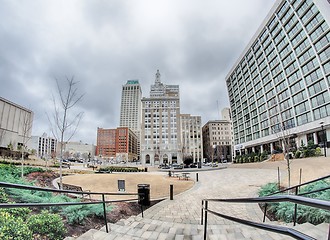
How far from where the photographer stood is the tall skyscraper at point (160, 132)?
78.0 m

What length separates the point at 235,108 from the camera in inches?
2603

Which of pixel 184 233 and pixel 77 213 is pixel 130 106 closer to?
pixel 77 213

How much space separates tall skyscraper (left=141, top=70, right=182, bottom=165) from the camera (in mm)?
78000

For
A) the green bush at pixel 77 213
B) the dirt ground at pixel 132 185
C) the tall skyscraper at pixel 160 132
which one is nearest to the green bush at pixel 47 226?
the green bush at pixel 77 213

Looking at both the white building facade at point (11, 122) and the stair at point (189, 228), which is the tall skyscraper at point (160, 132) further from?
the stair at point (189, 228)

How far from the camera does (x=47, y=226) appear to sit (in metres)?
3.63

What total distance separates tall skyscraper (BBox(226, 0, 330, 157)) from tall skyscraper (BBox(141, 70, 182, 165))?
29060 millimetres

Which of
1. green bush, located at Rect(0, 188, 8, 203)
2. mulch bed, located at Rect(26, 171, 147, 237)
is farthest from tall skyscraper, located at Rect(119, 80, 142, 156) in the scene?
green bush, located at Rect(0, 188, 8, 203)

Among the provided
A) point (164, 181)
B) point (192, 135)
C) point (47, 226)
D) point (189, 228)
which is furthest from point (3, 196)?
point (192, 135)

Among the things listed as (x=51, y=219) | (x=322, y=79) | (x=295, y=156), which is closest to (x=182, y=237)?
(x=51, y=219)

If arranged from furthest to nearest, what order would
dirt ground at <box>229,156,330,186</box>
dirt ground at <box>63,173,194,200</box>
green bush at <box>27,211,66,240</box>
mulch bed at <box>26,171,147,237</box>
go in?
1. dirt ground at <box>229,156,330,186</box>
2. dirt ground at <box>63,173,194,200</box>
3. mulch bed at <box>26,171,147,237</box>
4. green bush at <box>27,211,66,240</box>

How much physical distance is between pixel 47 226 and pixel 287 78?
50.9m

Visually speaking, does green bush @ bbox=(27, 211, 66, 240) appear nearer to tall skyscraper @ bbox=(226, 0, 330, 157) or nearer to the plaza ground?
the plaza ground

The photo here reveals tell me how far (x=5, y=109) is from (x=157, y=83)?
80.8m
